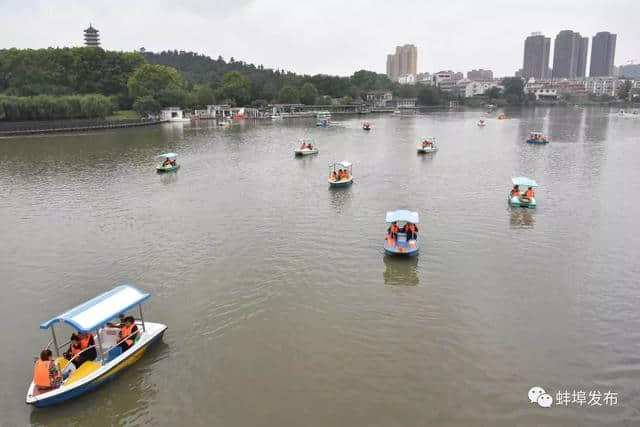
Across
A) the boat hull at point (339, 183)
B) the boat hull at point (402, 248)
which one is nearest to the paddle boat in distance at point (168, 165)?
the boat hull at point (339, 183)

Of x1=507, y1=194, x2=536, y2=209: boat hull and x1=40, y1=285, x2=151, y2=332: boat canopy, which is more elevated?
x1=507, y1=194, x2=536, y2=209: boat hull

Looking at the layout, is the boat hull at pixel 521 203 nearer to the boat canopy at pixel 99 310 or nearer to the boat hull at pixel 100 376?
the boat hull at pixel 100 376

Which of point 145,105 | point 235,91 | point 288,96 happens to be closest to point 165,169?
point 145,105

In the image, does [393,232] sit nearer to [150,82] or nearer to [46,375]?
[46,375]

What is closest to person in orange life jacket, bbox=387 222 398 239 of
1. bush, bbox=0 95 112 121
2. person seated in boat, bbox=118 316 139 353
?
person seated in boat, bbox=118 316 139 353

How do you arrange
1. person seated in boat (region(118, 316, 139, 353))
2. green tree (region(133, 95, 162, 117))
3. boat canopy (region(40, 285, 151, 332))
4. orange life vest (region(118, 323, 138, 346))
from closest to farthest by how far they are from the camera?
boat canopy (region(40, 285, 151, 332)), person seated in boat (region(118, 316, 139, 353)), orange life vest (region(118, 323, 138, 346)), green tree (region(133, 95, 162, 117))

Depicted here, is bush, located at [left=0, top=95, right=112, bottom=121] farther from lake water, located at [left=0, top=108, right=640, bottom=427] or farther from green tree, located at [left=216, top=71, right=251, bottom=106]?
lake water, located at [left=0, top=108, right=640, bottom=427]
